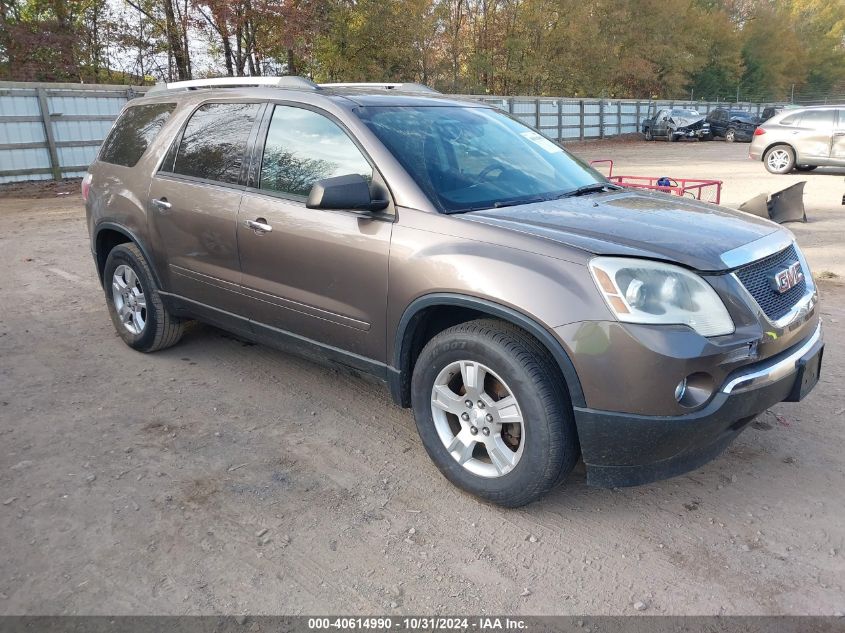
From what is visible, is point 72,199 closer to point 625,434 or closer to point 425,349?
point 425,349

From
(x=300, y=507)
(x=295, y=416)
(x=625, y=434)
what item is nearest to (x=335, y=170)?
(x=295, y=416)

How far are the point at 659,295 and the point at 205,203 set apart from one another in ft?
8.89

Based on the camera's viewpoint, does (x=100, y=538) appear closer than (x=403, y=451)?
Yes

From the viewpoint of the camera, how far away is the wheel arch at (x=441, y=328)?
267 centimetres

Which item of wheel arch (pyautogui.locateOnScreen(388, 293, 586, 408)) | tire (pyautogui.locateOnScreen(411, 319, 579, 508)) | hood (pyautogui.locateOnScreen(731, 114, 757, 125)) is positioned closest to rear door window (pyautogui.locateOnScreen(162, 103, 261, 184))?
wheel arch (pyautogui.locateOnScreen(388, 293, 586, 408))

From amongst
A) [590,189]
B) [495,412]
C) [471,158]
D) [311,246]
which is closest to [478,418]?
[495,412]

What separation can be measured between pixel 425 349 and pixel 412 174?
33.3 inches

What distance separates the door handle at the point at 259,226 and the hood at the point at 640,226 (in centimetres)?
119

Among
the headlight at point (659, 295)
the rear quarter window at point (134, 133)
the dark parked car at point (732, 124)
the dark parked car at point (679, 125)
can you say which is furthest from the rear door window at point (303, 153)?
the dark parked car at point (732, 124)

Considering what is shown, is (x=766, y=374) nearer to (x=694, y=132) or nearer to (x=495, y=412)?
(x=495, y=412)

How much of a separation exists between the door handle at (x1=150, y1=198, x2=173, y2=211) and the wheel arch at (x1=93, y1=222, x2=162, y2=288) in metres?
0.35

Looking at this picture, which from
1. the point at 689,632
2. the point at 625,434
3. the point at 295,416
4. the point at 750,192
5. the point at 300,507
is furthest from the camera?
the point at 750,192

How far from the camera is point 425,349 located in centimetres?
312

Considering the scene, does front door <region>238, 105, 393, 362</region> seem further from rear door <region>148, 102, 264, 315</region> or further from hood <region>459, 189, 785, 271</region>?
hood <region>459, 189, 785, 271</region>
